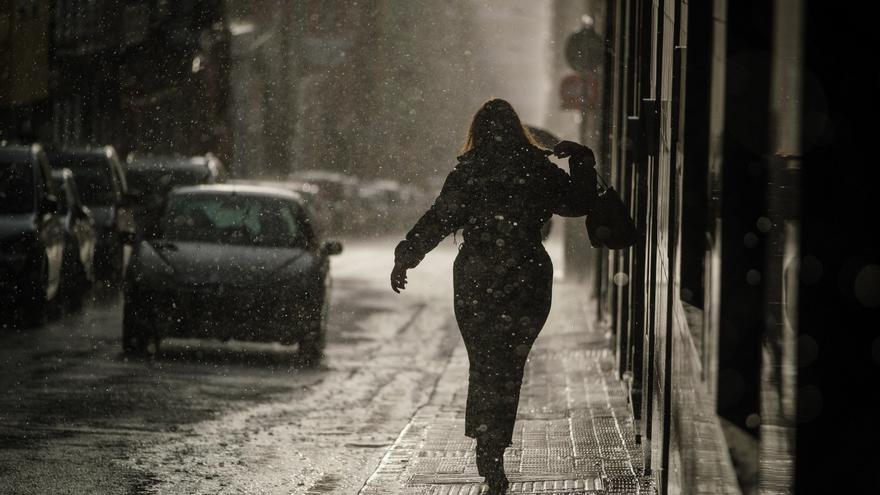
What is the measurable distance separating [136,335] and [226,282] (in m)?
0.86

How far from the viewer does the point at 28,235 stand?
16156 millimetres

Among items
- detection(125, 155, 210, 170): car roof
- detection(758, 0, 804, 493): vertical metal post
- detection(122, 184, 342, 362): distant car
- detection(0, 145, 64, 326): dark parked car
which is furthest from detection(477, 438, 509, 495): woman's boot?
detection(125, 155, 210, 170): car roof

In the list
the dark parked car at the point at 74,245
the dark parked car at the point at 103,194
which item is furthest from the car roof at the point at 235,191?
the dark parked car at the point at 103,194

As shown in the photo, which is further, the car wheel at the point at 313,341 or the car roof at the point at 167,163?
the car roof at the point at 167,163

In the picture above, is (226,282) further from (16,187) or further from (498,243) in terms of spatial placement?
(498,243)

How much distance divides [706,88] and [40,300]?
41.5 ft

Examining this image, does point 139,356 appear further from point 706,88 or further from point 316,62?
point 316,62

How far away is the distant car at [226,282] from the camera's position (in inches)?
541

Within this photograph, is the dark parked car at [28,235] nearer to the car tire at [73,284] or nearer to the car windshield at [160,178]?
the car tire at [73,284]

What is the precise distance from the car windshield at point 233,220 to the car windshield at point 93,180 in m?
7.56

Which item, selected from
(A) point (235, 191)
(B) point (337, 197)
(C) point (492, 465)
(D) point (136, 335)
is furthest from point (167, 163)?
(B) point (337, 197)

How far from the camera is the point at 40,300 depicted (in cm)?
1666

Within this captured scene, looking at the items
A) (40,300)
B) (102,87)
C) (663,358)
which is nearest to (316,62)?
(102,87)

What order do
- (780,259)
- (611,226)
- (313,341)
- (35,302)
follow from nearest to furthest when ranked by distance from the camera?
(780,259), (611,226), (313,341), (35,302)
